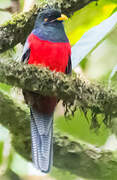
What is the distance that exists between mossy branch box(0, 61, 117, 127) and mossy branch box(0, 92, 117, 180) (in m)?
0.70

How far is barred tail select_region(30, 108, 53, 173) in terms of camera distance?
9.76ft

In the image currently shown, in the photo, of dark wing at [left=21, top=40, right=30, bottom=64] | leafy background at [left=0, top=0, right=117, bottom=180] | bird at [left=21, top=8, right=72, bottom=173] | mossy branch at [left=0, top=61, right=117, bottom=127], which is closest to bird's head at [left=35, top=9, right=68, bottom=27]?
bird at [left=21, top=8, right=72, bottom=173]

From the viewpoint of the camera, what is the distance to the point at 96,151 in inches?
135

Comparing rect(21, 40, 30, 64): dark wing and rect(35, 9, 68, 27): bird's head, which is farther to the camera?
rect(35, 9, 68, 27): bird's head

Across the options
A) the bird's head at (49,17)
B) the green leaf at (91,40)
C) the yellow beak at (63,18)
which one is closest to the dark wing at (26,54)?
the bird's head at (49,17)

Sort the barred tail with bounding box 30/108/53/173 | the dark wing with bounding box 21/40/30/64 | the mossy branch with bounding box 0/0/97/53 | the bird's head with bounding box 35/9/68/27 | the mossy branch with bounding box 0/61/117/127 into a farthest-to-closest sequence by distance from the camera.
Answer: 1. the bird's head with bounding box 35/9/68/27
2. the dark wing with bounding box 21/40/30/64
3. the mossy branch with bounding box 0/0/97/53
4. the barred tail with bounding box 30/108/53/173
5. the mossy branch with bounding box 0/61/117/127

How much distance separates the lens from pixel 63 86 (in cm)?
255

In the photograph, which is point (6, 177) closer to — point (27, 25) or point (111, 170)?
point (111, 170)

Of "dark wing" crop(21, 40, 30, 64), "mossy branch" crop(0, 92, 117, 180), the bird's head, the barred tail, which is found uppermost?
the bird's head

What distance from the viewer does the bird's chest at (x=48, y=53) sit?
3223mm

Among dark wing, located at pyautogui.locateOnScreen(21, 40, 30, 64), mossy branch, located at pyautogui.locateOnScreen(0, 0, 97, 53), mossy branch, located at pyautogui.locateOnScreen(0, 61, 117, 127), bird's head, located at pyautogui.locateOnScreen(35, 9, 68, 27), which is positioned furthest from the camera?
bird's head, located at pyautogui.locateOnScreen(35, 9, 68, 27)

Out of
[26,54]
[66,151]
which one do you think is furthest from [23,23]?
[66,151]

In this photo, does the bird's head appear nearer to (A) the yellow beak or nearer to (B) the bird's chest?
(A) the yellow beak

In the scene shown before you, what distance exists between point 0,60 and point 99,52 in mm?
2551
